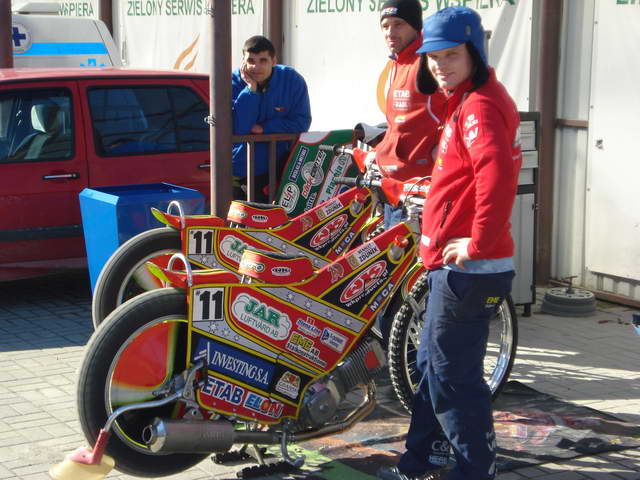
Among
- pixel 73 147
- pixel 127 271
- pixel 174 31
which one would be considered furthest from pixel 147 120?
pixel 174 31

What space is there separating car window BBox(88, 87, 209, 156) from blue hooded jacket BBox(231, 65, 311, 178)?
841mm

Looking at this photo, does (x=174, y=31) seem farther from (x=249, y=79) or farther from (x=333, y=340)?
(x=333, y=340)

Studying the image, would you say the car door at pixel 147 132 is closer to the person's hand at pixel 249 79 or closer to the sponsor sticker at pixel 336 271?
the person's hand at pixel 249 79

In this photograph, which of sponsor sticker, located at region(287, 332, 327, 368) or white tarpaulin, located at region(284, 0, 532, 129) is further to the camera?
white tarpaulin, located at region(284, 0, 532, 129)

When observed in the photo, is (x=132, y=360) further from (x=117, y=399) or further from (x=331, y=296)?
(x=331, y=296)

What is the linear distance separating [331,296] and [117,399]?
41.0 inches

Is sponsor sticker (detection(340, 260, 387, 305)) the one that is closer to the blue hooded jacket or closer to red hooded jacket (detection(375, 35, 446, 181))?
red hooded jacket (detection(375, 35, 446, 181))

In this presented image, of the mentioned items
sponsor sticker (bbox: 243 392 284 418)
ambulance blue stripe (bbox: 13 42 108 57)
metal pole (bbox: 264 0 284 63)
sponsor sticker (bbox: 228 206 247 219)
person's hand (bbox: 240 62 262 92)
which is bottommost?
Result: sponsor sticker (bbox: 243 392 284 418)

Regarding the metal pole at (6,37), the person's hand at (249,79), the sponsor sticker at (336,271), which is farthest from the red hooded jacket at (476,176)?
the metal pole at (6,37)

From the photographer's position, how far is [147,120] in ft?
25.8

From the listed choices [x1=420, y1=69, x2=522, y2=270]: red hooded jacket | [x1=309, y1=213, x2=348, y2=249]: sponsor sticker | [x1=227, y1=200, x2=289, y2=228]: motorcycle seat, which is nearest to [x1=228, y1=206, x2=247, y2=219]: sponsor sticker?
[x1=227, y1=200, x2=289, y2=228]: motorcycle seat

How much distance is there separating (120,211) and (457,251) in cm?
269

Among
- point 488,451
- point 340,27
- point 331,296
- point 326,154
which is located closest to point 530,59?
point 326,154

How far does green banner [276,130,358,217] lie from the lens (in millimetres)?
6953
